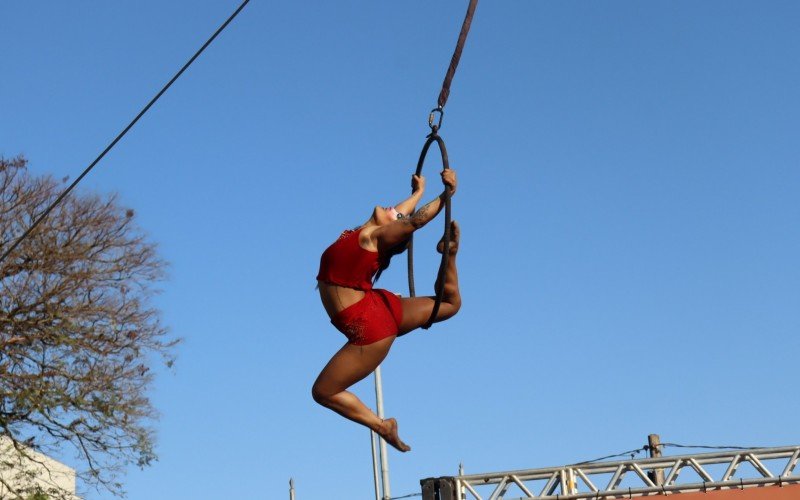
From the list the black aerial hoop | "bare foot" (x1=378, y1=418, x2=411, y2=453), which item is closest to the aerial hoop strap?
the black aerial hoop

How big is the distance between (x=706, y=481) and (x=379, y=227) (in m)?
6.68

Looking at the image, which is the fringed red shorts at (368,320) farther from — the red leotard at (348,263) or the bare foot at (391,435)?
the bare foot at (391,435)

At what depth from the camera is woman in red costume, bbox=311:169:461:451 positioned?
20.6 feet

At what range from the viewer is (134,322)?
696 inches

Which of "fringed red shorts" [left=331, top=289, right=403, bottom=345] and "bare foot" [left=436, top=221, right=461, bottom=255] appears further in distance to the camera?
"bare foot" [left=436, top=221, right=461, bottom=255]

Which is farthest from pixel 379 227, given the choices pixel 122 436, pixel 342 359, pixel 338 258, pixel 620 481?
pixel 122 436

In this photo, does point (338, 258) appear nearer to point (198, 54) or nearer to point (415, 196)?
point (415, 196)

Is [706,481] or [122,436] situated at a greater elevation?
[122,436]

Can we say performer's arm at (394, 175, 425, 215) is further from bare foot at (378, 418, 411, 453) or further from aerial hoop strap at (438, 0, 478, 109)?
bare foot at (378, 418, 411, 453)

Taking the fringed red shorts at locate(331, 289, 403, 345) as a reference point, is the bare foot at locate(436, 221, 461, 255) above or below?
above

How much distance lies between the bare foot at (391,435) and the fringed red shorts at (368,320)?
0.44 m

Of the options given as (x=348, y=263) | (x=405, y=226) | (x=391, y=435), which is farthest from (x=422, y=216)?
(x=391, y=435)

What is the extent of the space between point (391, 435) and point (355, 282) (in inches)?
31.4

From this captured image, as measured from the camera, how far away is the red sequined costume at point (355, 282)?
20.6 feet
